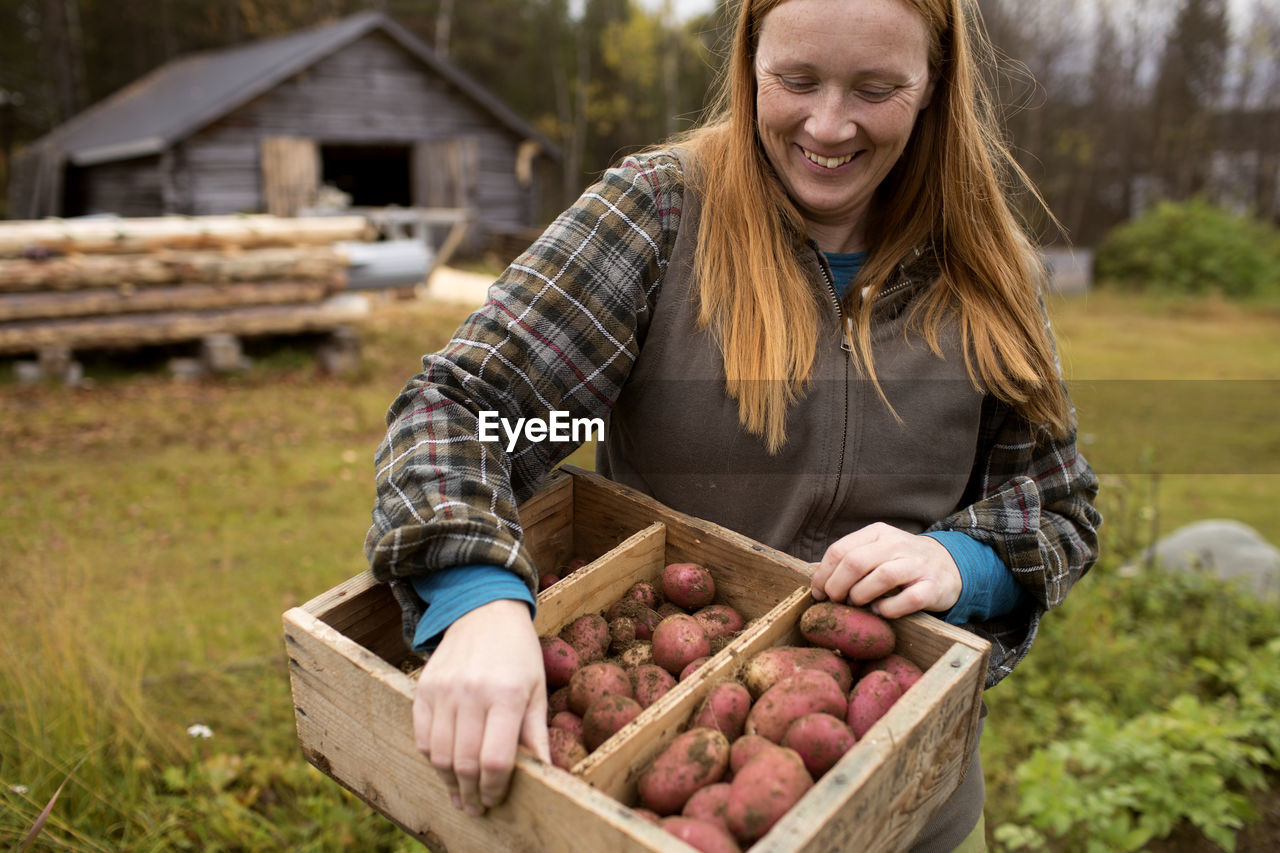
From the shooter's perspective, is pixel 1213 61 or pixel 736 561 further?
pixel 1213 61

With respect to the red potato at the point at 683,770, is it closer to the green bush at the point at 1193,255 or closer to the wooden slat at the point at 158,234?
the wooden slat at the point at 158,234

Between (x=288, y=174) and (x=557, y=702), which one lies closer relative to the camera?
→ (x=557, y=702)

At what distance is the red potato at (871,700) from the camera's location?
130 cm

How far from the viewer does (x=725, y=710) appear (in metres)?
1.32

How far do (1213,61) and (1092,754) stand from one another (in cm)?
2692

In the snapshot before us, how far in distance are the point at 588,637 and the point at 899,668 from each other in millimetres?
496

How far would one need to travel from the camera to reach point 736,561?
5.35 feet

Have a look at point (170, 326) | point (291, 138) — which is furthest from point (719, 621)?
point (291, 138)

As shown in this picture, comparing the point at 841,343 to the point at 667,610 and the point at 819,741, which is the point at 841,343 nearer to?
the point at 667,610

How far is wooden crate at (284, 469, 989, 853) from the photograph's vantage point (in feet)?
3.53

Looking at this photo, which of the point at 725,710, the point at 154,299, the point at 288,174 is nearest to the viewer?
the point at 725,710

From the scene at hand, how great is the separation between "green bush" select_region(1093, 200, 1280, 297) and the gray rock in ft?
47.3

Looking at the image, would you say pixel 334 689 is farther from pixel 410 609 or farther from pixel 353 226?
pixel 353 226

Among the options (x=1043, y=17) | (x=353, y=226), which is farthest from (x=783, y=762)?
(x=1043, y=17)
